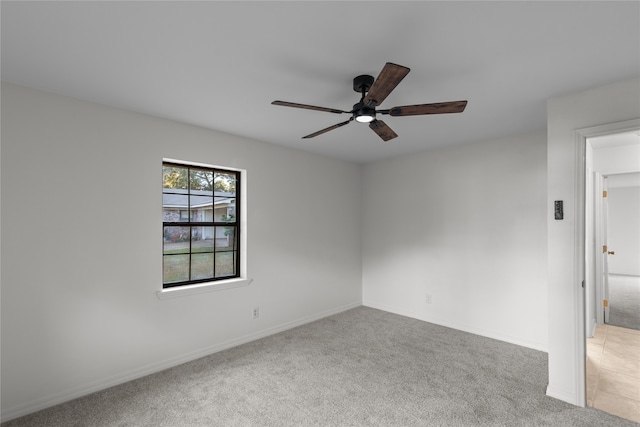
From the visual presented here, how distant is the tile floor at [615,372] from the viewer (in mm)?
2328

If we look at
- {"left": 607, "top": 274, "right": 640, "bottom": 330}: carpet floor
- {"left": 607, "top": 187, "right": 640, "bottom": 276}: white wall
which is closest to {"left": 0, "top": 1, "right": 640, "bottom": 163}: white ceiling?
{"left": 607, "top": 274, "right": 640, "bottom": 330}: carpet floor

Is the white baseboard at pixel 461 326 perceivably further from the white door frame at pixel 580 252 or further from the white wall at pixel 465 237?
the white door frame at pixel 580 252

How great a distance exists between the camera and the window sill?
2963mm

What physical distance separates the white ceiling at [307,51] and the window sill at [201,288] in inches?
67.0

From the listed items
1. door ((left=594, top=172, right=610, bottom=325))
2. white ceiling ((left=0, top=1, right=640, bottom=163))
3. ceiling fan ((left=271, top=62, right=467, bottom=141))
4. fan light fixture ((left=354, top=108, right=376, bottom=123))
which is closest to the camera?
white ceiling ((left=0, top=1, right=640, bottom=163))

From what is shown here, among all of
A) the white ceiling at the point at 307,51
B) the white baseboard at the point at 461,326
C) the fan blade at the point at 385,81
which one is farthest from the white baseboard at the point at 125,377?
the fan blade at the point at 385,81

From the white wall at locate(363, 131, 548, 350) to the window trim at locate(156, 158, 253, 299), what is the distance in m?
2.21

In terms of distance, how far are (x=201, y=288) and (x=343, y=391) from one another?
172 cm

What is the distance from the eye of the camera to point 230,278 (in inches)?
141

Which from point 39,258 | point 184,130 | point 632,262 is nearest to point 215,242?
point 184,130

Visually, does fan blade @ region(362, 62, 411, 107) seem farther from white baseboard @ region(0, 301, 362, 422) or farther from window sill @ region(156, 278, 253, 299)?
white baseboard @ region(0, 301, 362, 422)

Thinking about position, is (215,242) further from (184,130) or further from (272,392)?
(272,392)

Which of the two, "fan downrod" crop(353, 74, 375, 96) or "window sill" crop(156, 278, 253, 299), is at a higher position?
"fan downrod" crop(353, 74, 375, 96)

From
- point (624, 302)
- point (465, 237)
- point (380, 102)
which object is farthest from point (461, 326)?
point (624, 302)
